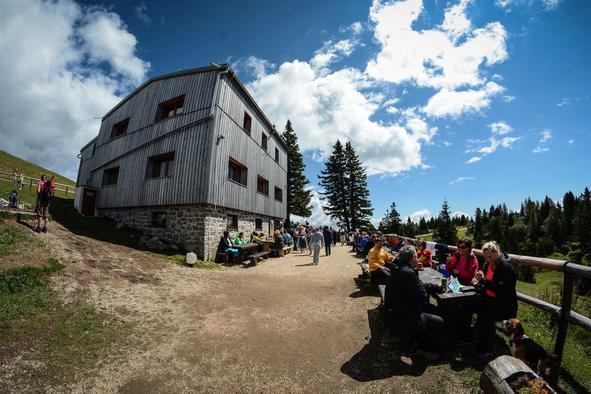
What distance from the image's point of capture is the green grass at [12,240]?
277 inches

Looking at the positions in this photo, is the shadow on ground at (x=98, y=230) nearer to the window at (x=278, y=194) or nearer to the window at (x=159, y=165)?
the window at (x=159, y=165)

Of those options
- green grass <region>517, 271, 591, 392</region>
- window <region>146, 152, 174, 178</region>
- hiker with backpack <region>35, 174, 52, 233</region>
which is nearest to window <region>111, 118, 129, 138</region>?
window <region>146, 152, 174, 178</region>

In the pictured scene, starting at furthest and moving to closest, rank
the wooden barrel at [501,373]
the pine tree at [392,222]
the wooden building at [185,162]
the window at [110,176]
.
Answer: the pine tree at [392,222] → the window at [110,176] → the wooden building at [185,162] → the wooden barrel at [501,373]

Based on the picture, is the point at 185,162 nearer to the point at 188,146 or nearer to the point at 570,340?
the point at 188,146

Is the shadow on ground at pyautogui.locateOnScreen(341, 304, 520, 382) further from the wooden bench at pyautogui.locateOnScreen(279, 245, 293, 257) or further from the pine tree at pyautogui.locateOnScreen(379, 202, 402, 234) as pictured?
the pine tree at pyautogui.locateOnScreen(379, 202, 402, 234)

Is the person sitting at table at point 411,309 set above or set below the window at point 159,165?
below

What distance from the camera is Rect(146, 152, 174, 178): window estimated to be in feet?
48.3

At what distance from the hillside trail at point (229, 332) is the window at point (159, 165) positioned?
Result: 19.5 ft

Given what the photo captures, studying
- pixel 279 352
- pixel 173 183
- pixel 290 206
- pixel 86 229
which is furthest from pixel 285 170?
pixel 279 352

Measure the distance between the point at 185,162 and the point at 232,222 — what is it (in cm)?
421

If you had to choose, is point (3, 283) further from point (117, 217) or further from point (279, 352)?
point (117, 217)

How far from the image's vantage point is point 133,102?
17672 mm

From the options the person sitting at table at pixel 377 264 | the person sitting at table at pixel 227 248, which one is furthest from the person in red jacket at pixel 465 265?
the person sitting at table at pixel 227 248

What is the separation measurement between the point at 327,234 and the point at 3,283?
1405 cm
